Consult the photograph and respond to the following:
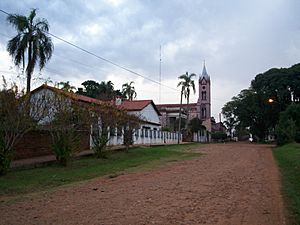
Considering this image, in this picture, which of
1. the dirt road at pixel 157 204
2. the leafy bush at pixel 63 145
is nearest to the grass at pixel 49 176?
the leafy bush at pixel 63 145

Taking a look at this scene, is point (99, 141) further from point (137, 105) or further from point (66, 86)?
point (137, 105)

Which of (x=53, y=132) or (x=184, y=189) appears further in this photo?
(x=53, y=132)

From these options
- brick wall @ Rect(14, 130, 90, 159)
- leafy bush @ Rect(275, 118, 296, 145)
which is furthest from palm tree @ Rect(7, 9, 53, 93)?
leafy bush @ Rect(275, 118, 296, 145)

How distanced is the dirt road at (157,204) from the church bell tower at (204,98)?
99970mm

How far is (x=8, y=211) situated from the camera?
8836mm

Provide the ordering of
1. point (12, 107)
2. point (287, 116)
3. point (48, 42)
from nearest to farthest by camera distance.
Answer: point (12, 107) → point (48, 42) → point (287, 116)

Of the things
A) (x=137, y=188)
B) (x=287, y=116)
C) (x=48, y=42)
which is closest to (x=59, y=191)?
(x=137, y=188)

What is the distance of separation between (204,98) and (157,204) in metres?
107

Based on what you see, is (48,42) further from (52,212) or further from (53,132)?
(52,212)

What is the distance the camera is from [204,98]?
114m

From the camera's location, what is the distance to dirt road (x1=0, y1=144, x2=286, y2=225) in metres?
7.69

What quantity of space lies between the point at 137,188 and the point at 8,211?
14.7 ft

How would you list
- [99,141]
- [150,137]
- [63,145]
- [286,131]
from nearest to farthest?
[63,145], [99,141], [286,131], [150,137]

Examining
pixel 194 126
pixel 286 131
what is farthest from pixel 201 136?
pixel 286 131
